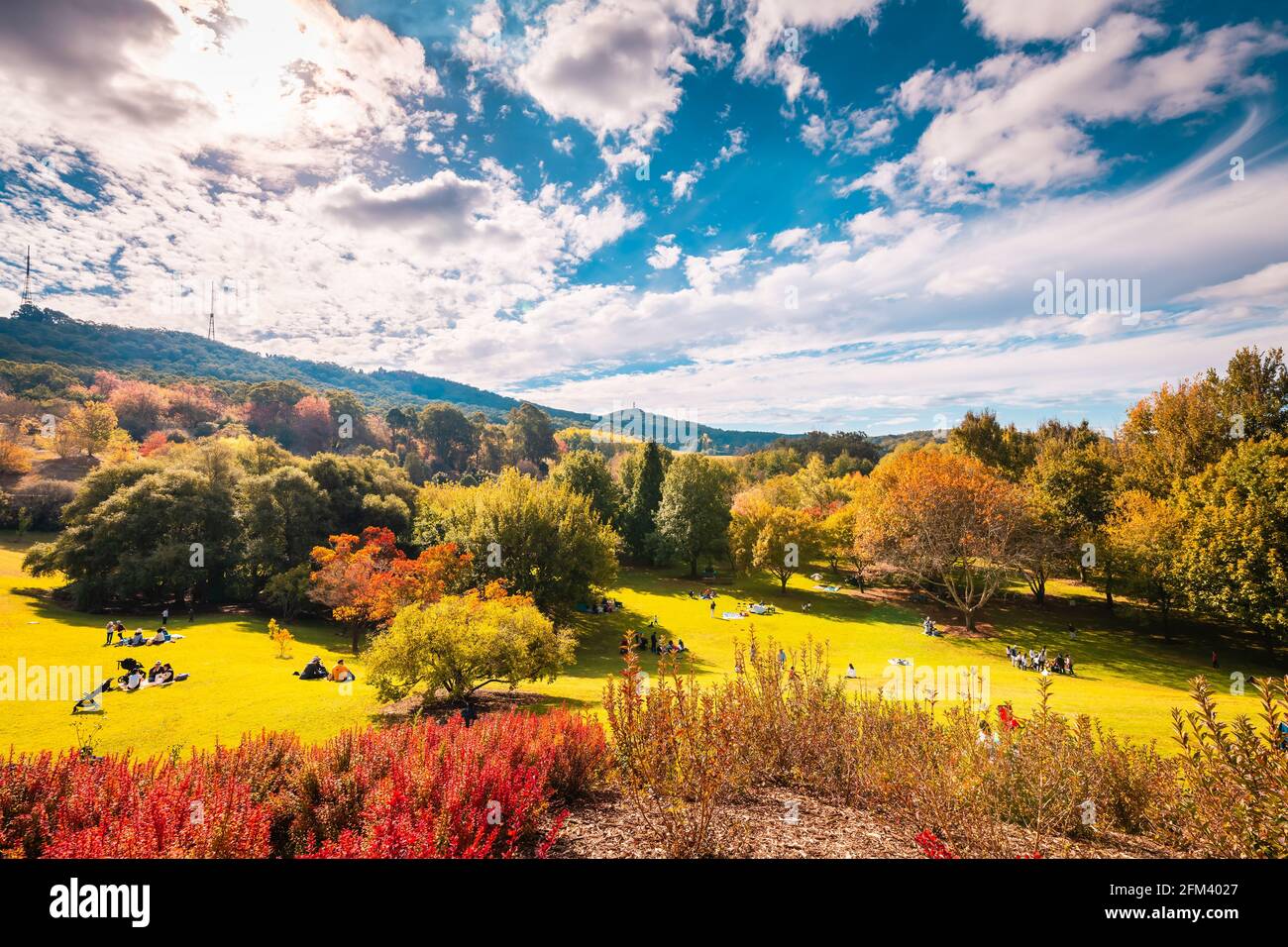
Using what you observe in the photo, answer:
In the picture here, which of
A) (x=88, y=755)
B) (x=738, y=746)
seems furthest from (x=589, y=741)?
(x=88, y=755)

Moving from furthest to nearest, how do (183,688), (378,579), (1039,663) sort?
(378,579) < (1039,663) < (183,688)

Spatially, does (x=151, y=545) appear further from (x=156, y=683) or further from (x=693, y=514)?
(x=693, y=514)

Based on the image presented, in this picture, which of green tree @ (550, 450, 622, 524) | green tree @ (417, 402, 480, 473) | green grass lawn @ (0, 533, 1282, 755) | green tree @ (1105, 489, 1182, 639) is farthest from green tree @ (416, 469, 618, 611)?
green tree @ (417, 402, 480, 473)

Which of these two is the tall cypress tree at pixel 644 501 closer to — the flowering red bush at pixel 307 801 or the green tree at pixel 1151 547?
the green tree at pixel 1151 547

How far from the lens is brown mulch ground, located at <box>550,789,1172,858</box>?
548cm

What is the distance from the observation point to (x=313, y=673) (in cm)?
2191

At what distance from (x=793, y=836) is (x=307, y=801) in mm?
5846

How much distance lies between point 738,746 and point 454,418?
120207 millimetres

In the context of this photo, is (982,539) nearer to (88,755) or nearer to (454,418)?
(88,755)

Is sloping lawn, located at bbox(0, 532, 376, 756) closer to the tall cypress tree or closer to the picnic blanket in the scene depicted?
the picnic blanket

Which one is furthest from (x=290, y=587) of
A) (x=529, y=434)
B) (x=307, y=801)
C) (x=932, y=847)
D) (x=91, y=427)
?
(x=529, y=434)

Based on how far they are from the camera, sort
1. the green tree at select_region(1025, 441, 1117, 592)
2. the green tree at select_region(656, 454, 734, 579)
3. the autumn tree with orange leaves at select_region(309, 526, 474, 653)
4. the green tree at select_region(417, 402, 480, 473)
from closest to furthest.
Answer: the autumn tree with orange leaves at select_region(309, 526, 474, 653) < the green tree at select_region(1025, 441, 1117, 592) < the green tree at select_region(656, 454, 734, 579) < the green tree at select_region(417, 402, 480, 473)

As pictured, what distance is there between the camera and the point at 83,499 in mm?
33656

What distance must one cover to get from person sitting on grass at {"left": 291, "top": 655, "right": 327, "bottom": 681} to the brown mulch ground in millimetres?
20594
